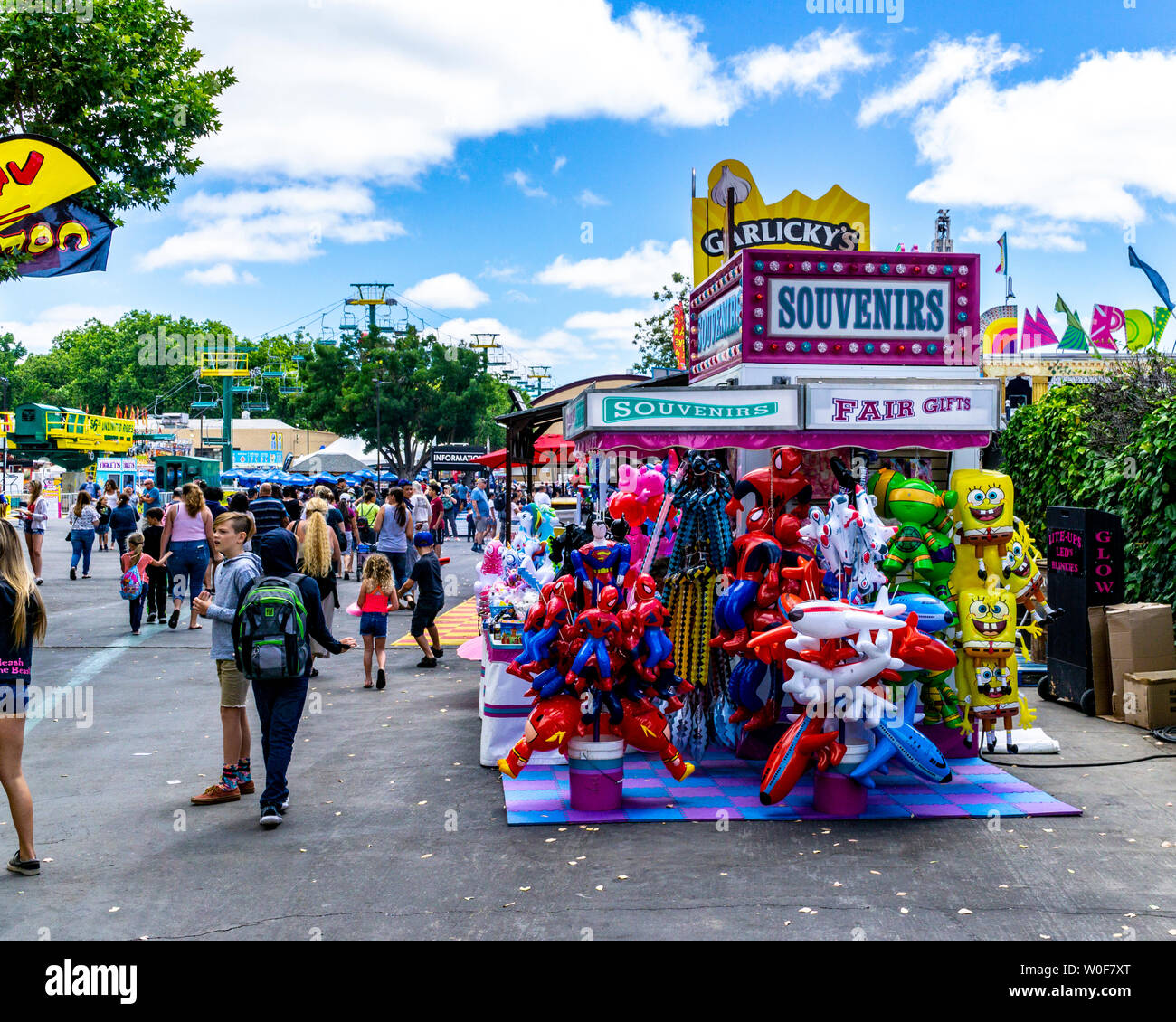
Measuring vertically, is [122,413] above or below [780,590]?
above

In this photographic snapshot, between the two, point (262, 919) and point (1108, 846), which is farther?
point (1108, 846)

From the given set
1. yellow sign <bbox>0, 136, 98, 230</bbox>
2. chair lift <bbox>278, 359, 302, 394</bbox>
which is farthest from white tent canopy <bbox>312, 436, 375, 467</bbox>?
yellow sign <bbox>0, 136, 98, 230</bbox>

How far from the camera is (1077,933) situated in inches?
187

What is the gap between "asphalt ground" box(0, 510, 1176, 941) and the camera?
485 centimetres

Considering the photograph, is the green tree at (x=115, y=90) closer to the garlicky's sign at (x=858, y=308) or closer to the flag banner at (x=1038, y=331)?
the garlicky's sign at (x=858, y=308)

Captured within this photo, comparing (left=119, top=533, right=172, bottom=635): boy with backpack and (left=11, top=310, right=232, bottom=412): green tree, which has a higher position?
(left=11, top=310, right=232, bottom=412): green tree

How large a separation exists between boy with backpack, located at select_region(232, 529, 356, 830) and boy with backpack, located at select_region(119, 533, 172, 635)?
24.3 ft

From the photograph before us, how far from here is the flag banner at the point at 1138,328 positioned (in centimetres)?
3024

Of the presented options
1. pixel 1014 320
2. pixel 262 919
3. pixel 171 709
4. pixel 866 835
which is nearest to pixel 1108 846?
pixel 866 835

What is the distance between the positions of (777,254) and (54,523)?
3858 centimetres

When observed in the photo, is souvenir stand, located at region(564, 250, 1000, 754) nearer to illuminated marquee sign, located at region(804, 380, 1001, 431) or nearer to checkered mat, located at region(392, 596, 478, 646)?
illuminated marquee sign, located at region(804, 380, 1001, 431)

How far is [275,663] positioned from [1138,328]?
33.2 m

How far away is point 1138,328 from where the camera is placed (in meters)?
32.3

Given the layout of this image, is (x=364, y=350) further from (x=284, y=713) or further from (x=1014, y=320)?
(x=284, y=713)
